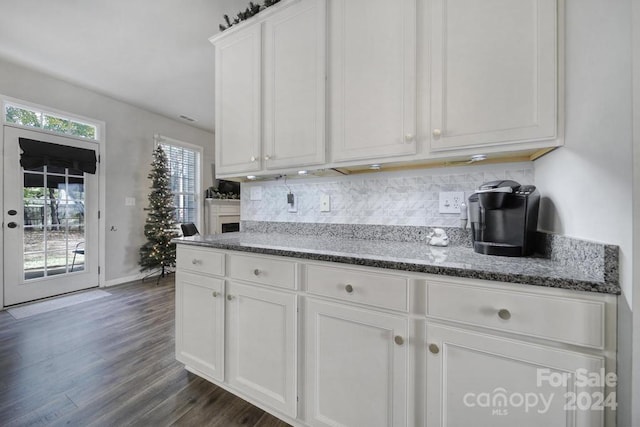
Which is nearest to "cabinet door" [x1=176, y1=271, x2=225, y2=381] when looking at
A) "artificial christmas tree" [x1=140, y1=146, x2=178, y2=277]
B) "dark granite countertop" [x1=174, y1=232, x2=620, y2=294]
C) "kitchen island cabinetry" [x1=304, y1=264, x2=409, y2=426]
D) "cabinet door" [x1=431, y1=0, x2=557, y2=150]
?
"dark granite countertop" [x1=174, y1=232, x2=620, y2=294]

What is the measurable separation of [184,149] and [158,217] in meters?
1.53

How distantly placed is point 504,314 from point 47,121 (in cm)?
476

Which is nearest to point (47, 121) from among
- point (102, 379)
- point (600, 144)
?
point (102, 379)

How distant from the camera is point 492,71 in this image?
1.05 metres

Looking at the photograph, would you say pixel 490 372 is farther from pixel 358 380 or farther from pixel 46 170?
pixel 46 170

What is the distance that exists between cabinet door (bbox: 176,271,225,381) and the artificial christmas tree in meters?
2.69

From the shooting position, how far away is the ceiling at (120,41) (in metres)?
2.02

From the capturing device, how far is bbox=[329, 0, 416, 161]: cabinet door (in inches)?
47.9

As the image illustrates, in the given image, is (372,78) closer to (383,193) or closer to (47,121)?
(383,193)

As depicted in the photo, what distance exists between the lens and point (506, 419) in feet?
2.69

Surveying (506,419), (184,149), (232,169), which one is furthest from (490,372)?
(184,149)

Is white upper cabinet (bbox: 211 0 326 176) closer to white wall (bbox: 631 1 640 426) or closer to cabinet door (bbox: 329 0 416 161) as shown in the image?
cabinet door (bbox: 329 0 416 161)

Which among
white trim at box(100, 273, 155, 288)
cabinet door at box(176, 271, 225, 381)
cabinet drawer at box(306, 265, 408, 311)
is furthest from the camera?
white trim at box(100, 273, 155, 288)

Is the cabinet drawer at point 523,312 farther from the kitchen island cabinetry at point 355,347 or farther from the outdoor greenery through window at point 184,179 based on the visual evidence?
the outdoor greenery through window at point 184,179
